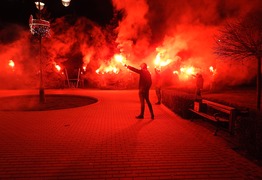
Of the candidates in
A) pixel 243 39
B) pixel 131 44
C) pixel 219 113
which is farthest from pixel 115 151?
pixel 131 44

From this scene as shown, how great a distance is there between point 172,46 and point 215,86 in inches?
205

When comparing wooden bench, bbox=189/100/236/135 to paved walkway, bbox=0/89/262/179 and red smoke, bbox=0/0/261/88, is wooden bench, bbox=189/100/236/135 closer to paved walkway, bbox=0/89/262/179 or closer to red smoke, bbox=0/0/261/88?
paved walkway, bbox=0/89/262/179

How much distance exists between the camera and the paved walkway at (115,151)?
4.12 m

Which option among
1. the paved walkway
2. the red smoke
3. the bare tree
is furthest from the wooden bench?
the red smoke

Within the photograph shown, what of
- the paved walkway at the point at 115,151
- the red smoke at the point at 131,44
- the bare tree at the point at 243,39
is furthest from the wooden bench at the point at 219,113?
the red smoke at the point at 131,44

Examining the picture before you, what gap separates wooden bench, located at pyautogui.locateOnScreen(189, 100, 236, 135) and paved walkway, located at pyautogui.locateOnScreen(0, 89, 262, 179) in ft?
1.36

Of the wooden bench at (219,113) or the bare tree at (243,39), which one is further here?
the bare tree at (243,39)

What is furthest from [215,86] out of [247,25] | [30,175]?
[30,175]

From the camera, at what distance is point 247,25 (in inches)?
298

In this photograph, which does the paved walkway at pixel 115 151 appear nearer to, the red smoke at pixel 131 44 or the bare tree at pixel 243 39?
the bare tree at pixel 243 39

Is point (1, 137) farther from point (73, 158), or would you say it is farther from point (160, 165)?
point (160, 165)

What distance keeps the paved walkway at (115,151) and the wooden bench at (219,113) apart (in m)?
0.41

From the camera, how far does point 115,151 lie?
5109 mm

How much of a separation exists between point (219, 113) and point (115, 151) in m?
3.58
